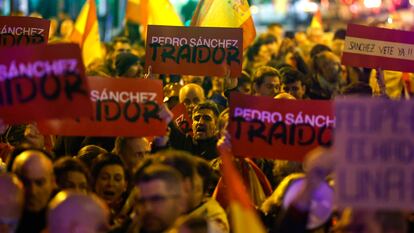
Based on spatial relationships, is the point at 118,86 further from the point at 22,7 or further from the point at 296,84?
the point at 22,7

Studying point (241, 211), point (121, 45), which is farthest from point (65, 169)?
point (121, 45)

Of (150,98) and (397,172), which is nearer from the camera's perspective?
(397,172)

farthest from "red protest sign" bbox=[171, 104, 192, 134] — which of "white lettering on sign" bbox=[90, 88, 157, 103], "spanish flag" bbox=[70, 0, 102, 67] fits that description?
"spanish flag" bbox=[70, 0, 102, 67]

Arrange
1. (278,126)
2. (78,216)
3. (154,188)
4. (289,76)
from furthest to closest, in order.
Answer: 1. (289,76)
2. (278,126)
3. (154,188)
4. (78,216)

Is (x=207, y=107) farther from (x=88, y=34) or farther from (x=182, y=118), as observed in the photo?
(x=88, y=34)

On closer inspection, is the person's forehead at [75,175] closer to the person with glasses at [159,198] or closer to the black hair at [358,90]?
the person with glasses at [159,198]

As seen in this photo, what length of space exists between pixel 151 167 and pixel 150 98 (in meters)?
1.77

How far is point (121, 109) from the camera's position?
24.7 feet

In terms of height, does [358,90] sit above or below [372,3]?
below

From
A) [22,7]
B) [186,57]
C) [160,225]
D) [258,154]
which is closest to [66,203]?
[160,225]

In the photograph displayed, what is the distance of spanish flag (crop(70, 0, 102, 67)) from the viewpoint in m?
14.7

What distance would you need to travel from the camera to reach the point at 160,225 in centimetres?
562

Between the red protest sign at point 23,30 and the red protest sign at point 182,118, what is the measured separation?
122 centimetres

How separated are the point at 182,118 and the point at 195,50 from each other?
2.05ft
